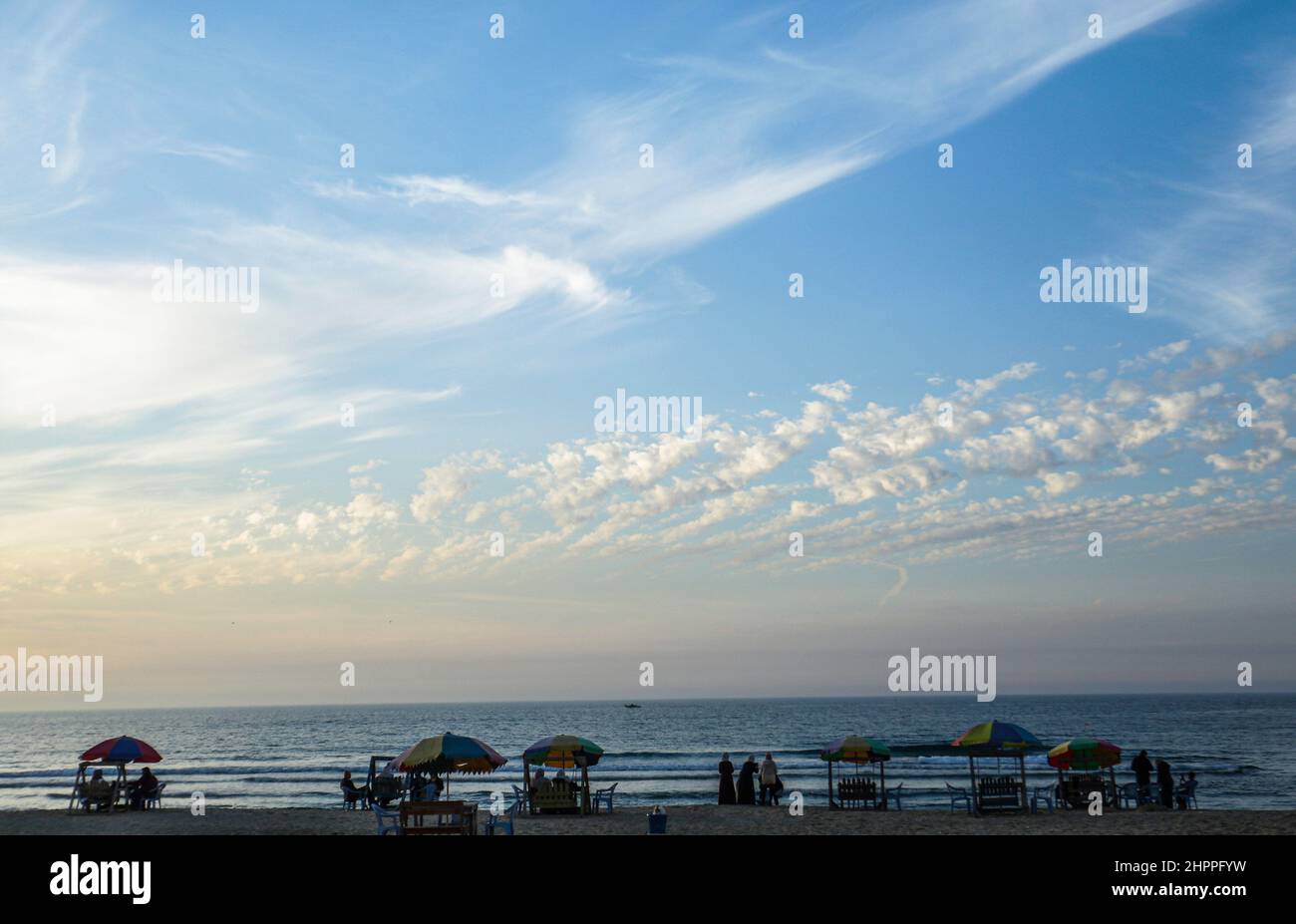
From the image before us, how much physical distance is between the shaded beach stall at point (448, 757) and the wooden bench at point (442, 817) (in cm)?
283

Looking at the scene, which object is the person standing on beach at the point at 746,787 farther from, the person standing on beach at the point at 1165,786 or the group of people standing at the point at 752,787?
the person standing on beach at the point at 1165,786

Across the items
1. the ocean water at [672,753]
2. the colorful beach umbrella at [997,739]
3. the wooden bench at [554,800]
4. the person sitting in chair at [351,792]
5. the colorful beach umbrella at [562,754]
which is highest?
the colorful beach umbrella at [997,739]

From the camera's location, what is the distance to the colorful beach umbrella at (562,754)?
25.1 metres

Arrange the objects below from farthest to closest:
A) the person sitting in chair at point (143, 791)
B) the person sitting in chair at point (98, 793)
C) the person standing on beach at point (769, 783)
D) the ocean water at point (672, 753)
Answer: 1. the ocean water at point (672, 753)
2. the person sitting in chair at point (143, 791)
3. the person standing on beach at point (769, 783)
4. the person sitting in chair at point (98, 793)

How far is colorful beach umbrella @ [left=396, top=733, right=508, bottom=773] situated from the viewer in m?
21.9

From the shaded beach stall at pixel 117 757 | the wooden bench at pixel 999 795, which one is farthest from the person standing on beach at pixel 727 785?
the shaded beach stall at pixel 117 757

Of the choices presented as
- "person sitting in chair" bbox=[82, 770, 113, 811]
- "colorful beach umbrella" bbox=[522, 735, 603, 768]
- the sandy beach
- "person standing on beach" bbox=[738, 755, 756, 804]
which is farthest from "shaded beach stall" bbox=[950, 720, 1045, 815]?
"person sitting in chair" bbox=[82, 770, 113, 811]

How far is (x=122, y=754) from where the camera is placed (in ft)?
84.3

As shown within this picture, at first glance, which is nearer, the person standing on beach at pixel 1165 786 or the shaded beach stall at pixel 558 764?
the shaded beach stall at pixel 558 764
